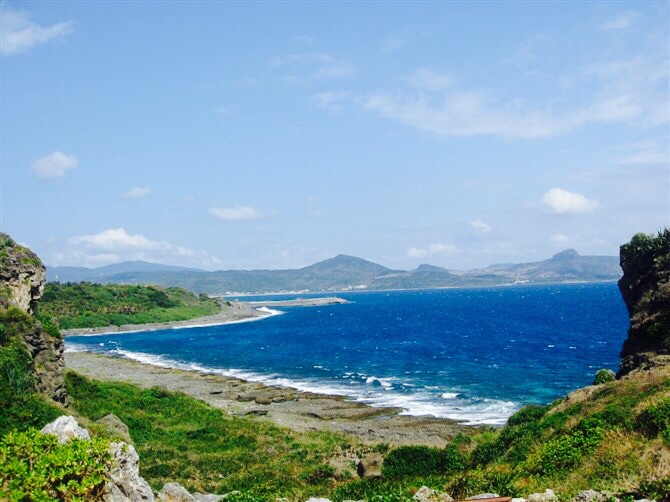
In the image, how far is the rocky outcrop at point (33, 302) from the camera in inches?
1390

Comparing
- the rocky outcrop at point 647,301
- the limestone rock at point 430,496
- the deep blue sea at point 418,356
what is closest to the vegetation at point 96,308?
the deep blue sea at point 418,356

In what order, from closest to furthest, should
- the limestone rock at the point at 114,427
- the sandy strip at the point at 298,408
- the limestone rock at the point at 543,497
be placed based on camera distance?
the limestone rock at the point at 543,497
the limestone rock at the point at 114,427
the sandy strip at the point at 298,408

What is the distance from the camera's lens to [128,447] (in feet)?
44.1

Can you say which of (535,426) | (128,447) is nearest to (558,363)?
(535,426)

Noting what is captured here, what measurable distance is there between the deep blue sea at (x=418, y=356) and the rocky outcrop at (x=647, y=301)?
651 inches

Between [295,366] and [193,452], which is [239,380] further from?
[193,452]

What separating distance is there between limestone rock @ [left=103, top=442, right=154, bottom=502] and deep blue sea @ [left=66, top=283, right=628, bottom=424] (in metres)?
40.2

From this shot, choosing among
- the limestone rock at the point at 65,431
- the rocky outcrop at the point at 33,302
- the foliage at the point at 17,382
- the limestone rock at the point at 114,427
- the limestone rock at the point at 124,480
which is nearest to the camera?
the limestone rock at the point at 124,480

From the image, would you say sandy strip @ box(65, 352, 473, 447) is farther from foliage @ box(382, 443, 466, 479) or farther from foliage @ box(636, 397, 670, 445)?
foliage @ box(636, 397, 670, 445)

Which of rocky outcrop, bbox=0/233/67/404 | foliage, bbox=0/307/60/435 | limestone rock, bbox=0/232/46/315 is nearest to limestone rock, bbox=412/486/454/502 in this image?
foliage, bbox=0/307/60/435

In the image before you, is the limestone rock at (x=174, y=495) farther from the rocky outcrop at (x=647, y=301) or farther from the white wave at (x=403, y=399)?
the white wave at (x=403, y=399)

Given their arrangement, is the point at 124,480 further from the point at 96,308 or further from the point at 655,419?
the point at 96,308

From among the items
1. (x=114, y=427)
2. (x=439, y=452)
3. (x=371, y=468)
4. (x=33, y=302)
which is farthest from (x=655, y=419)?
(x=33, y=302)

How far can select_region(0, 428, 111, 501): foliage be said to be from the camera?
10.5 meters
